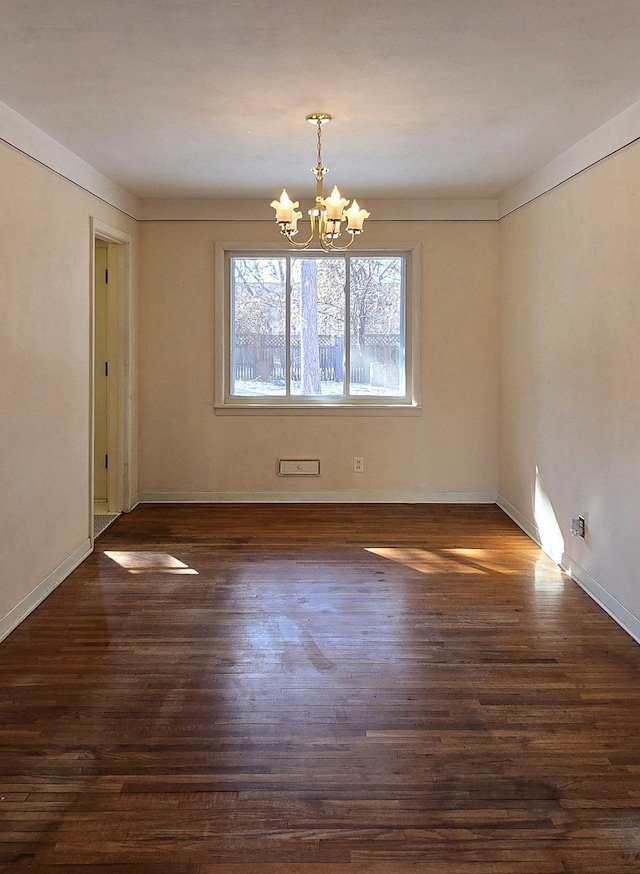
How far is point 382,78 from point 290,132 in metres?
1.01

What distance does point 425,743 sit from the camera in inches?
106

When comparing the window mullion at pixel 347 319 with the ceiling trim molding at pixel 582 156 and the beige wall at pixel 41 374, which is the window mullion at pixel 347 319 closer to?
the ceiling trim molding at pixel 582 156

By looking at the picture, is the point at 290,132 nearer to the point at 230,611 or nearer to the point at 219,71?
the point at 219,71

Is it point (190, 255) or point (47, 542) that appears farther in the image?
point (190, 255)

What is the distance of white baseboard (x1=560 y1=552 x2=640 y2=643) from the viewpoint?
3.70 meters

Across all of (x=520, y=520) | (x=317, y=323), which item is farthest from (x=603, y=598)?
(x=317, y=323)

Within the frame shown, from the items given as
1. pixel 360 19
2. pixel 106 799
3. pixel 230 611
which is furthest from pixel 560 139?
pixel 106 799

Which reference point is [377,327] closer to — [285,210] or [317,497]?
[317,497]

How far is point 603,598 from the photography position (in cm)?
409

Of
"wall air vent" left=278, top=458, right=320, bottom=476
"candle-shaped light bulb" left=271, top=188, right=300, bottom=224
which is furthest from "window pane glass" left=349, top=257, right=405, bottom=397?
"candle-shaped light bulb" left=271, top=188, right=300, bottom=224

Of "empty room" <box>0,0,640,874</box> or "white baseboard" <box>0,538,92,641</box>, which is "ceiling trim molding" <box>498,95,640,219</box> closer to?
"empty room" <box>0,0,640,874</box>

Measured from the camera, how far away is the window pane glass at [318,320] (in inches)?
260

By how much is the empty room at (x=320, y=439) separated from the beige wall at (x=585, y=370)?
3cm

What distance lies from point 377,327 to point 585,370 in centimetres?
253
